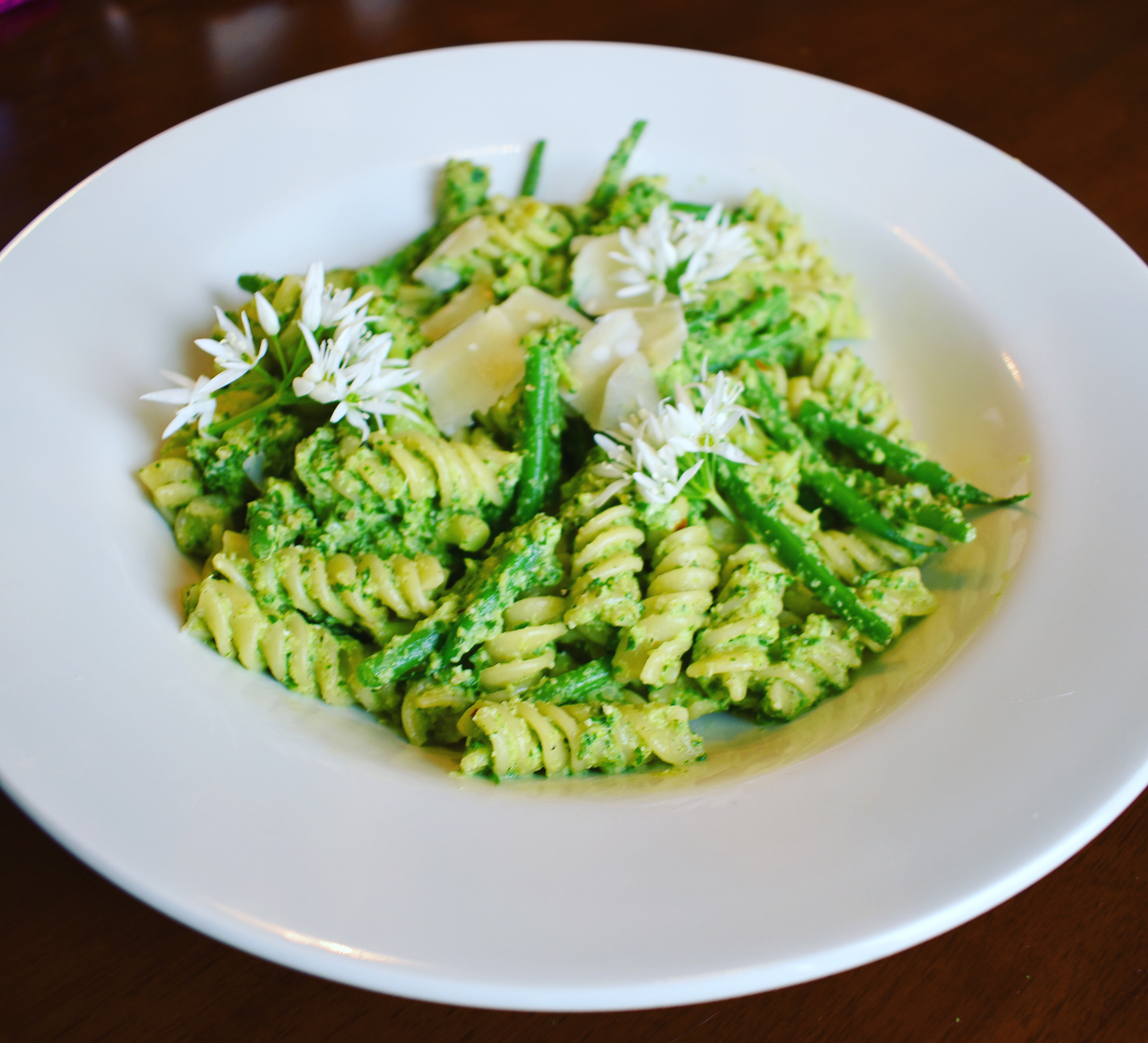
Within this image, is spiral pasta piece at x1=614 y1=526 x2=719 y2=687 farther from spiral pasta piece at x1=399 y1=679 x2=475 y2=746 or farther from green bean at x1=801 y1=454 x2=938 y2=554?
green bean at x1=801 y1=454 x2=938 y2=554

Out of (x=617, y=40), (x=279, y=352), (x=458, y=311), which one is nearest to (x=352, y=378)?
(x=279, y=352)

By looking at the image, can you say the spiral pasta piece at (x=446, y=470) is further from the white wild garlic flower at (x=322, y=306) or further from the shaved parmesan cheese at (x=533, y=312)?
the shaved parmesan cheese at (x=533, y=312)

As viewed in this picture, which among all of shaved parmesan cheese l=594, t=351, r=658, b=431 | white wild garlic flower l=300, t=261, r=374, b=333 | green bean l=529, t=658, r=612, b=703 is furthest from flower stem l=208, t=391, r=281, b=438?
green bean l=529, t=658, r=612, b=703

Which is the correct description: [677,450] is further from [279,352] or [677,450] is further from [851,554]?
[279,352]

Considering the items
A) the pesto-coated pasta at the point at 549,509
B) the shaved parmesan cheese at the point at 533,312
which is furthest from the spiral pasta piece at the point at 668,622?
the shaved parmesan cheese at the point at 533,312

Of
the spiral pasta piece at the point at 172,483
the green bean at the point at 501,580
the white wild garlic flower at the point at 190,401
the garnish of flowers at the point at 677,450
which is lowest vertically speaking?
the green bean at the point at 501,580

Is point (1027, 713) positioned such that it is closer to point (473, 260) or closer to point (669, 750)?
point (669, 750)
